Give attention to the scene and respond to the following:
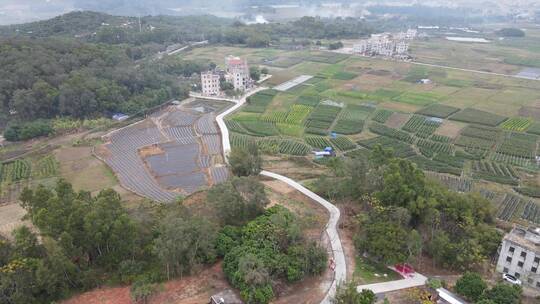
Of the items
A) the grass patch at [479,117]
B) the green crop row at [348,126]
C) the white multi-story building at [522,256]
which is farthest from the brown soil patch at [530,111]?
the white multi-story building at [522,256]

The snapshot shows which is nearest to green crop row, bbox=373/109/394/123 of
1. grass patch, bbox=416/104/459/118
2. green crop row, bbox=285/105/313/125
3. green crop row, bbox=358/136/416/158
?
grass patch, bbox=416/104/459/118

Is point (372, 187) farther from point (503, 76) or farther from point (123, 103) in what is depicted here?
point (503, 76)

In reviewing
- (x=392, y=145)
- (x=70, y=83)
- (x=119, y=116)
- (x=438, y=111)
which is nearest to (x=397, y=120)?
(x=438, y=111)

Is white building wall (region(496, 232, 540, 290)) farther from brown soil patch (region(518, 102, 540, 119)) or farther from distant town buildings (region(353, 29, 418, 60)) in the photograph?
distant town buildings (region(353, 29, 418, 60))

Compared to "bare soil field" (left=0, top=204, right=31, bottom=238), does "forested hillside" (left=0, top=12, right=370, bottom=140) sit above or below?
above

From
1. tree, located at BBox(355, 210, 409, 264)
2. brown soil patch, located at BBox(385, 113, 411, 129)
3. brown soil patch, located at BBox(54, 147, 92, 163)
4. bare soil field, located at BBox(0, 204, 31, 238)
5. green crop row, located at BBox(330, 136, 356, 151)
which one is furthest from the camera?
brown soil patch, located at BBox(385, 113, 411, 129)
